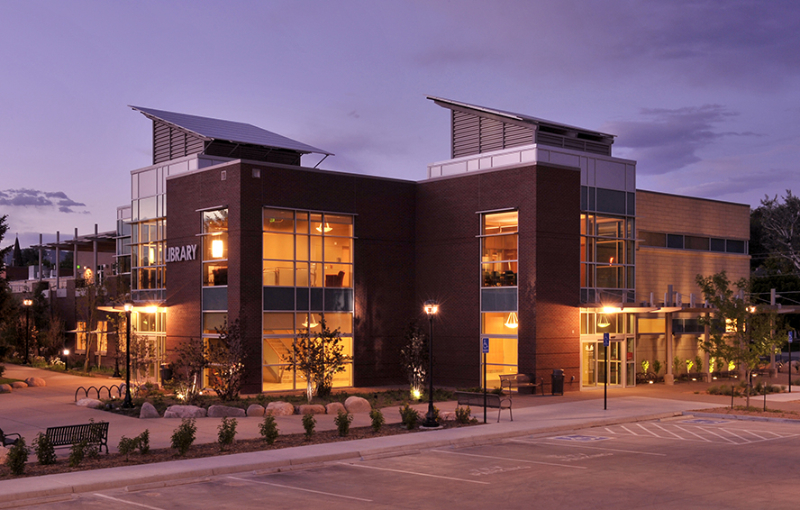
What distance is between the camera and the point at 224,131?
4134cm

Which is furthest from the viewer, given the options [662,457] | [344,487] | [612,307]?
[612,307]

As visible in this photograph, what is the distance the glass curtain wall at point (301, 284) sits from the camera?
33969mm

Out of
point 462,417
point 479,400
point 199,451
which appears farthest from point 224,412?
point 479,400

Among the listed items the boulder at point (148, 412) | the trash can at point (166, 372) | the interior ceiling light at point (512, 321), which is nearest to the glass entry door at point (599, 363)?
the interior ceiling light at point (512, 321)

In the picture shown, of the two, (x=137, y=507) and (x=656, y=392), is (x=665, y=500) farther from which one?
(x=656, y=392)

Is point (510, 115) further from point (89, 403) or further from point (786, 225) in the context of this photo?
point (786, 225)

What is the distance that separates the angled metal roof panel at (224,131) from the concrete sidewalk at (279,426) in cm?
1362

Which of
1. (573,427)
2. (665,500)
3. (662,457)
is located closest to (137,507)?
(665,500)

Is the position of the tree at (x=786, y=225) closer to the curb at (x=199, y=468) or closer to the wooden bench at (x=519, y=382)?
the wooden bench at (x=519, y=382)

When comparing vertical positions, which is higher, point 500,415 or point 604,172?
point 604,172

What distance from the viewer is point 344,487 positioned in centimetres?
1569

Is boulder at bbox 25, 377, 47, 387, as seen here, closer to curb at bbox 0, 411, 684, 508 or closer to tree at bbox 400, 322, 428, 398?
tree at bbox 400, 322, 428, 398

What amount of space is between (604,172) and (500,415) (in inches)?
588

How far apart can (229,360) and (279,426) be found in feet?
24.8
